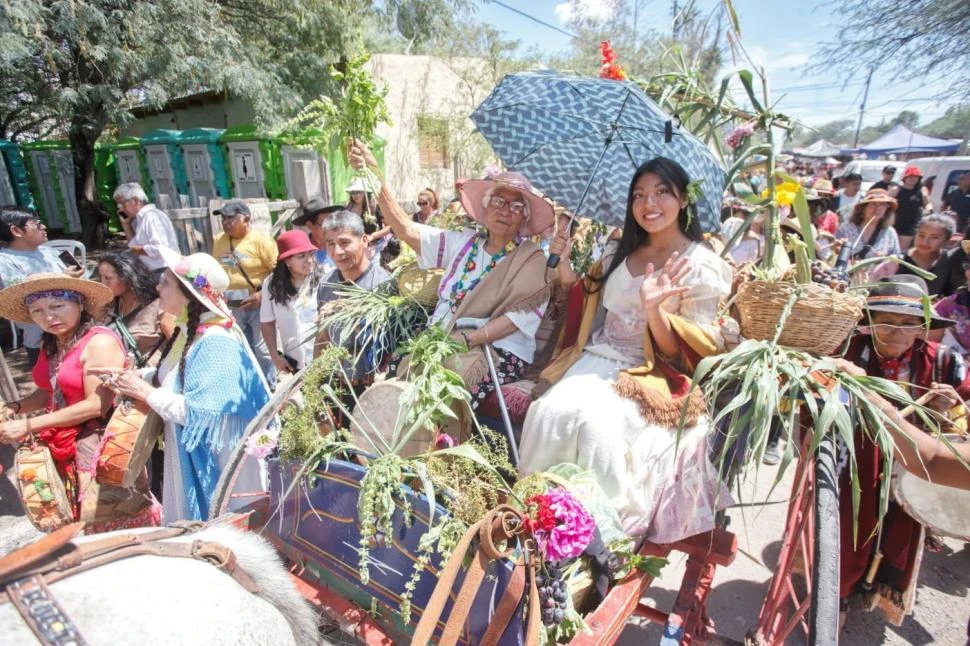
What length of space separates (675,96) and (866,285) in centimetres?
130

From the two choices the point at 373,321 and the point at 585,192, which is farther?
the point at 373,321

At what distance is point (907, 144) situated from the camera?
2822 cm

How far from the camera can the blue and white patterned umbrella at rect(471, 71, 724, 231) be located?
2.84 meters

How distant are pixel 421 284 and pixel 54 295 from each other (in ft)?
6.76

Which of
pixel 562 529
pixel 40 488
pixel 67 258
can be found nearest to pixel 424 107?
pixel 67 258

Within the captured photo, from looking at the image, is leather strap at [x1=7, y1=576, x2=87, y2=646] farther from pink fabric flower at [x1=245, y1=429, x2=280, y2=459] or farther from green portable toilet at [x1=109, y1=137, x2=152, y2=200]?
green portable toilet at [x1=109, y1=137, x2=152, y2=200]

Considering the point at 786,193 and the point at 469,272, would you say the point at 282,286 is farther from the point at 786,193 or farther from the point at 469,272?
the point at 786,193

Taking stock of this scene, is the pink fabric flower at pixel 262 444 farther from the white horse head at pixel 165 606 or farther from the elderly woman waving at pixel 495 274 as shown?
the elderly woman waving at pixel 495 274

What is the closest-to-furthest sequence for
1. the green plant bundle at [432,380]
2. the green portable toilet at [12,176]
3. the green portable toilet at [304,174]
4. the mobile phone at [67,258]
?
the green plant bundle at [432,380], the mobile phone at [67,258], the green portable toilet at [304,174], the green portable toilet at [12,176]

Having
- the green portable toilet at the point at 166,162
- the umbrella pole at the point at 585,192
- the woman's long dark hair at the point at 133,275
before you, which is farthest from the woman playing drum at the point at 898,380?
the green portable toilet at the point at 166,162

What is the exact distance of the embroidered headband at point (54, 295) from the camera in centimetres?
303

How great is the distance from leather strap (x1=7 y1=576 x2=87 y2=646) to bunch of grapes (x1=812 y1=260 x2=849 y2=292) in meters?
2.76

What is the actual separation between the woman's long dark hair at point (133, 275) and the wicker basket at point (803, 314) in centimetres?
Result: 393

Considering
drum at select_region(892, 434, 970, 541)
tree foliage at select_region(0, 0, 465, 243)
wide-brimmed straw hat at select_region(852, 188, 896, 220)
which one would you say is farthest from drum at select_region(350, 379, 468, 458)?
tree foliage at select_region(0, 0, 465, 243)
